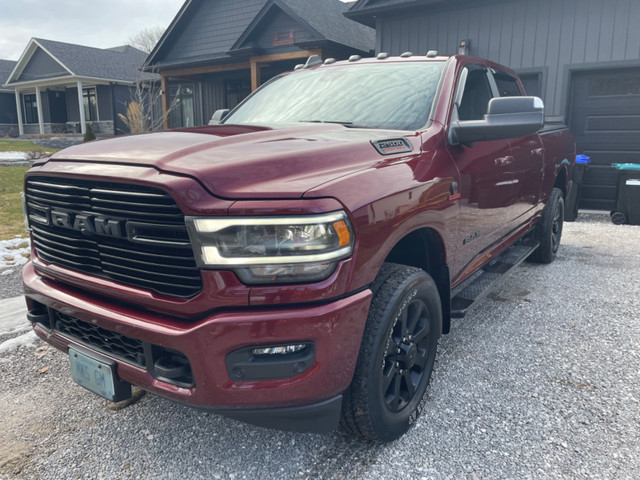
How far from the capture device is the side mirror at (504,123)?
9.42 ft

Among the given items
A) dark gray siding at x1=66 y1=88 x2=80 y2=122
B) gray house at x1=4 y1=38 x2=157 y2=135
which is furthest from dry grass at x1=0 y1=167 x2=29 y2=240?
dark gray siding at x1=66 y1=88 x2=80 y2=122

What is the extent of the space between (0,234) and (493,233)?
6.43m

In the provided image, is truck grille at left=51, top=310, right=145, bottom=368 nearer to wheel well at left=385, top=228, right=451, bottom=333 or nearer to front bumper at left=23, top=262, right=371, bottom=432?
front bumper at left=23, top=262, right=371, bottom=432

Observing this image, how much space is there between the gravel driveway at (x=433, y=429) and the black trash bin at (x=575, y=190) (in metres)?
5.09

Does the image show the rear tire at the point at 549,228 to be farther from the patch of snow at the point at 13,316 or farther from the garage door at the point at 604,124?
the patch of snow at the point at 13,316

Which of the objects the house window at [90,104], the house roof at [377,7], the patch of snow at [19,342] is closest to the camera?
the patch of snow at [19,342]

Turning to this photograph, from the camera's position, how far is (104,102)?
2975 centimetres

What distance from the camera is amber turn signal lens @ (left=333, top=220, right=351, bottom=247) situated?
1961mm

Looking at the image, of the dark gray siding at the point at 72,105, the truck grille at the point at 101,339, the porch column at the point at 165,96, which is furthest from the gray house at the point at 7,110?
the truck grille at the point at 101,339

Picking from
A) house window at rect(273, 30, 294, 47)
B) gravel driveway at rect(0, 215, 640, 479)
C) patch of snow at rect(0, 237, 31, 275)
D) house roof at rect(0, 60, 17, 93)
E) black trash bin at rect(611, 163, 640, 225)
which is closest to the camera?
gravel driveway at rect(0, 215, 640, 479)

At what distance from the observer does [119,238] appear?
6.88 ft

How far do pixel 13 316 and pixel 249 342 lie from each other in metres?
3.13

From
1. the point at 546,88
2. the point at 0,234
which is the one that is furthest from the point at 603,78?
the point at 0,234

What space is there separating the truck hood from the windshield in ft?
1.29
